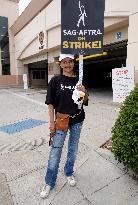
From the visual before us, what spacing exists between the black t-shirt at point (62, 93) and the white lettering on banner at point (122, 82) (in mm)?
4745

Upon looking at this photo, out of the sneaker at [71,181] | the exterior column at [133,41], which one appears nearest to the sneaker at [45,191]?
the sneaker at [71,181]

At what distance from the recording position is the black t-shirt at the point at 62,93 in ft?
10.1

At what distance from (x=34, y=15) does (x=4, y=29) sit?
933cm

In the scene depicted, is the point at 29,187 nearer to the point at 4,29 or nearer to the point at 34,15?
the point at 34,15

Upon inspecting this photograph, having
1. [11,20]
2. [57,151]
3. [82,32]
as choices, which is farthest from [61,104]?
[11,20]

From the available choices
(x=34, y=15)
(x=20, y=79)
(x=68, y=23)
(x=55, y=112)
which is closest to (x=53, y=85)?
(x=55, y=112)

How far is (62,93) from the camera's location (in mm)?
3059

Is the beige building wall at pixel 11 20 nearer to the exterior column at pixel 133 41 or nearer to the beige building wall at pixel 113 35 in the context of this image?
the beige building wall at pixel 113 35

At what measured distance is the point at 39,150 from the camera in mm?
4883

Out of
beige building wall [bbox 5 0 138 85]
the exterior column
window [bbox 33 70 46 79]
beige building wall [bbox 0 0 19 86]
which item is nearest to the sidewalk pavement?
the exterior column

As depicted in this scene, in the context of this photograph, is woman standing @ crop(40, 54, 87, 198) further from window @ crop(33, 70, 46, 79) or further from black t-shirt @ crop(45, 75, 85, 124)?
window @ crop(33, 70, 46, 79)

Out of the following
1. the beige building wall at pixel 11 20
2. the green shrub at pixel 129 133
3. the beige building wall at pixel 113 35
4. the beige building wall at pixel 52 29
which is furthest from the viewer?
the beige building wall at pixel 11 20

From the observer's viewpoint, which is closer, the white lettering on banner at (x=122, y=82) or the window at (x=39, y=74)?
the white lettering on banner at (x=122, y=82)

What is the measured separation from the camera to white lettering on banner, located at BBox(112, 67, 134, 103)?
7434mm
